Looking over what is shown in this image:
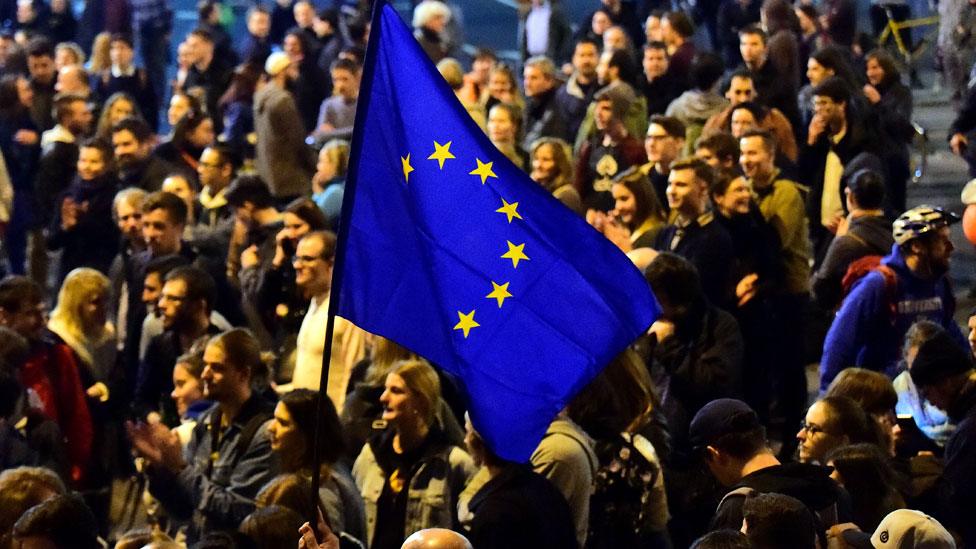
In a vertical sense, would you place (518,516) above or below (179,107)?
above

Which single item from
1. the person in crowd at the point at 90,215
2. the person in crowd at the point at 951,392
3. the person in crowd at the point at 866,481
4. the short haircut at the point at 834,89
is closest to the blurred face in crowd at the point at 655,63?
the short haircut at the point at 834,89

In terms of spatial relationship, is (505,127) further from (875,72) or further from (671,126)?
(875,72)

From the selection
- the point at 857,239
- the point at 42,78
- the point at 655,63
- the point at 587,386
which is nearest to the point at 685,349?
the point at 587,386

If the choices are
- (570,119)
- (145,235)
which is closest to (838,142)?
(570,119)

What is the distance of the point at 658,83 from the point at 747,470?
854 centimetres

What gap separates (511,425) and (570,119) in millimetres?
9266

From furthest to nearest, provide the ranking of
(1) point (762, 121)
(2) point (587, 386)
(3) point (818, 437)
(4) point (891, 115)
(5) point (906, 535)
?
1. (4) point (891, 115)
2. (1) point (762, 121)
3. (2) point (587, 386)
4. (3) point (818, 437)
5. (5) point (906, 535)

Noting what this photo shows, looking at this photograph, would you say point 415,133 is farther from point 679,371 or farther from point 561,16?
point 561,16

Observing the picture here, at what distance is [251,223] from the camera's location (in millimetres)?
11398

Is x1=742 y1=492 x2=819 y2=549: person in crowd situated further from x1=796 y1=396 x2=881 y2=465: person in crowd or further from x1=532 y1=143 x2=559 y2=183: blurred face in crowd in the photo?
x1=532 y1=143 x2=559 y2=183: blurred face in crowd

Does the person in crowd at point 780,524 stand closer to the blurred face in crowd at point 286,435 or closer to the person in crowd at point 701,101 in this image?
the blurred face in crowd at point 286,435

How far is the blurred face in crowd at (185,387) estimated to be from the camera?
8.81 m

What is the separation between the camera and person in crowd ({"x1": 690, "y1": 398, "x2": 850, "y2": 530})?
20.3ft

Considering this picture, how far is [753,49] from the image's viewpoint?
1389cm
